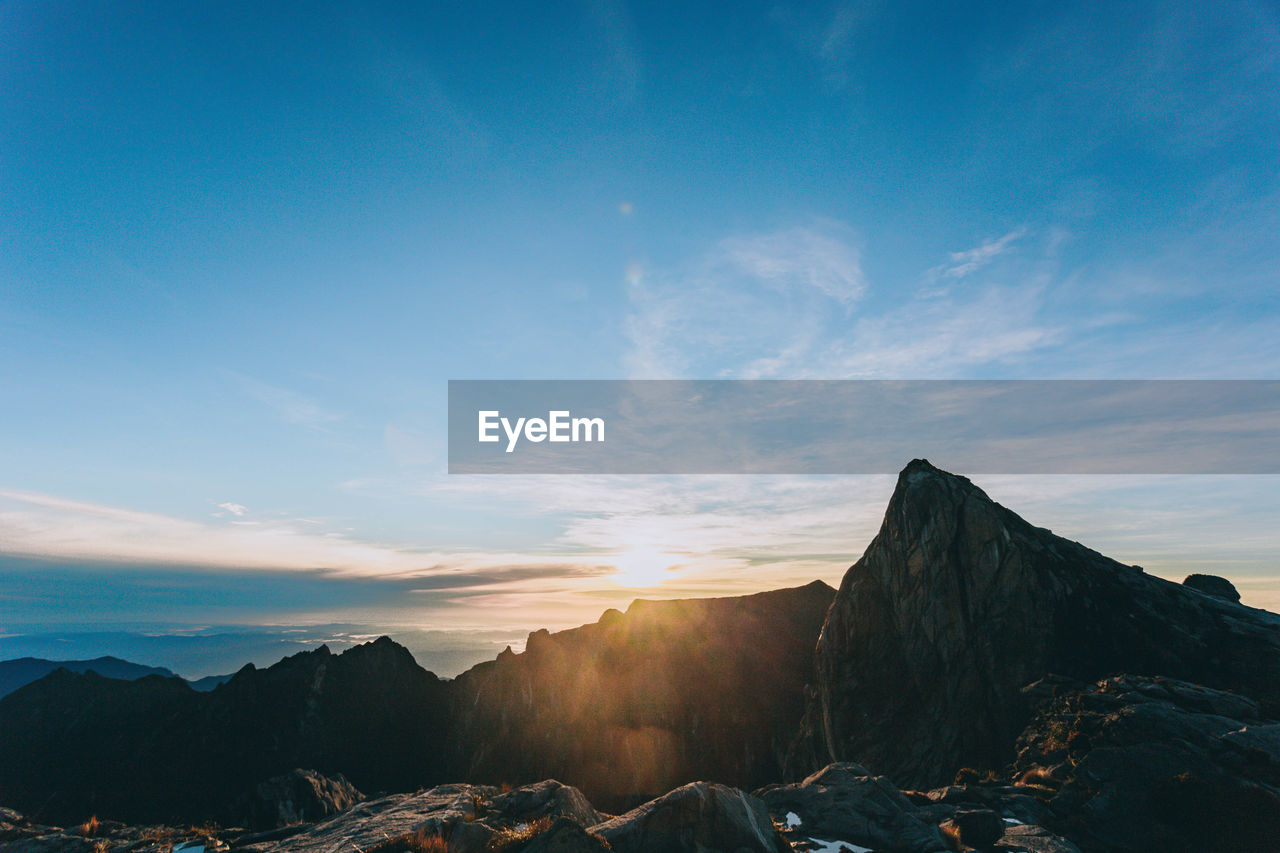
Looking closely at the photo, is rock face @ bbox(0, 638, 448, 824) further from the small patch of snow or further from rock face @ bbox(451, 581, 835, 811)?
the small patch of snow

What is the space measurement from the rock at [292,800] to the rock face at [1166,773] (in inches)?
2715

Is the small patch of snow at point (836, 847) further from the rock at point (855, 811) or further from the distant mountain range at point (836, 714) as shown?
the distant mountain range at point (836, 714)

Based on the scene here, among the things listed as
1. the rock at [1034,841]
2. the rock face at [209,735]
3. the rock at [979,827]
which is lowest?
the rock face at [209,735]

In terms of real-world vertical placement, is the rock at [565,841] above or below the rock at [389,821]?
above

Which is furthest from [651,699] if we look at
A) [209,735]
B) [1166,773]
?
[1166,773]

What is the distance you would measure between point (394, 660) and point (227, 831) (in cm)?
15616

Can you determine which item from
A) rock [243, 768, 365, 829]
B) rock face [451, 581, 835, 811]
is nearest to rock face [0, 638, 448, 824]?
rock face [451, 581, 835, 811]

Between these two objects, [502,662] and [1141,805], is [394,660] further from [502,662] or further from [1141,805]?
[1141,805]

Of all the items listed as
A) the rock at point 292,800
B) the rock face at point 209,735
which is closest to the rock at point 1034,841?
the rock at point 292,800

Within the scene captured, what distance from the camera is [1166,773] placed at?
26047 millimetres

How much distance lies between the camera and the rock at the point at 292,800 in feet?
212

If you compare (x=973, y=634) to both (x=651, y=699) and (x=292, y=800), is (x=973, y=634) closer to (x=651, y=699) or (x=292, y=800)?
(x=292, y=800)

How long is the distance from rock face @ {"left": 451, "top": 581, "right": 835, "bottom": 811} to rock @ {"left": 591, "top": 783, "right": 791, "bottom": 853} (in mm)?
110717

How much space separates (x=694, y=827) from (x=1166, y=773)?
25.4 meters
